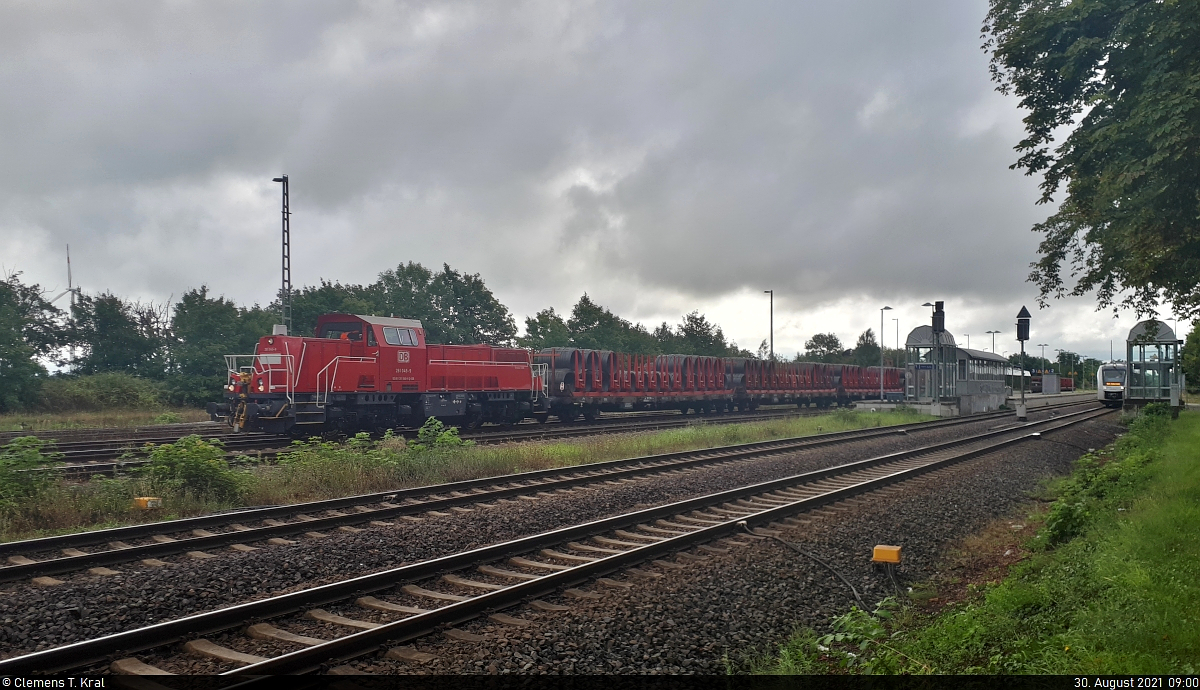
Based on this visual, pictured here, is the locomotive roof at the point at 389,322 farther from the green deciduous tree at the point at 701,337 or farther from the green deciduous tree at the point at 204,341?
the green deciduous tree at the point at 701,337

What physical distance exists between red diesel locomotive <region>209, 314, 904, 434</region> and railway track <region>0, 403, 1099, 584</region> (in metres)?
7.93

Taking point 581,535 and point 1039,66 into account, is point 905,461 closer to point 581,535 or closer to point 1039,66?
point 1039,66

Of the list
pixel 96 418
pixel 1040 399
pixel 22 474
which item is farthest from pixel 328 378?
pixel 1040 399

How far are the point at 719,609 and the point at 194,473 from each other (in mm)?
8674

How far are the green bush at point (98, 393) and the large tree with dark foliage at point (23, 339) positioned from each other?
2.27 ft

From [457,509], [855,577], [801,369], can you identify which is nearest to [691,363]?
[801,369]

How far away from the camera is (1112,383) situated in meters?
43.7

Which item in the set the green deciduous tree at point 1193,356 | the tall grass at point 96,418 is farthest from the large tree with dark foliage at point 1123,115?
the green deciduous tree at point 1193,356

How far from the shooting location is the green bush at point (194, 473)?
10.8m

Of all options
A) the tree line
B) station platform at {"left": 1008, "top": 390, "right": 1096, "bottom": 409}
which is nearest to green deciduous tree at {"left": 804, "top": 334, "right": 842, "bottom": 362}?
station platform at {"left": 1008, "top": 390, "right": 1096, "bottom": 409}

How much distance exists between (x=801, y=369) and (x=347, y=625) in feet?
133

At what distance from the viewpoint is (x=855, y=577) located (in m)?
7.39

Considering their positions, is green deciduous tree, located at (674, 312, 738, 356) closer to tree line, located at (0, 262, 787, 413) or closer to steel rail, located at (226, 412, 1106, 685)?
tree line, located at (0, 262, 787, 413)

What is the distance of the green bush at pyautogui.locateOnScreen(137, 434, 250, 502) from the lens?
10.8m
